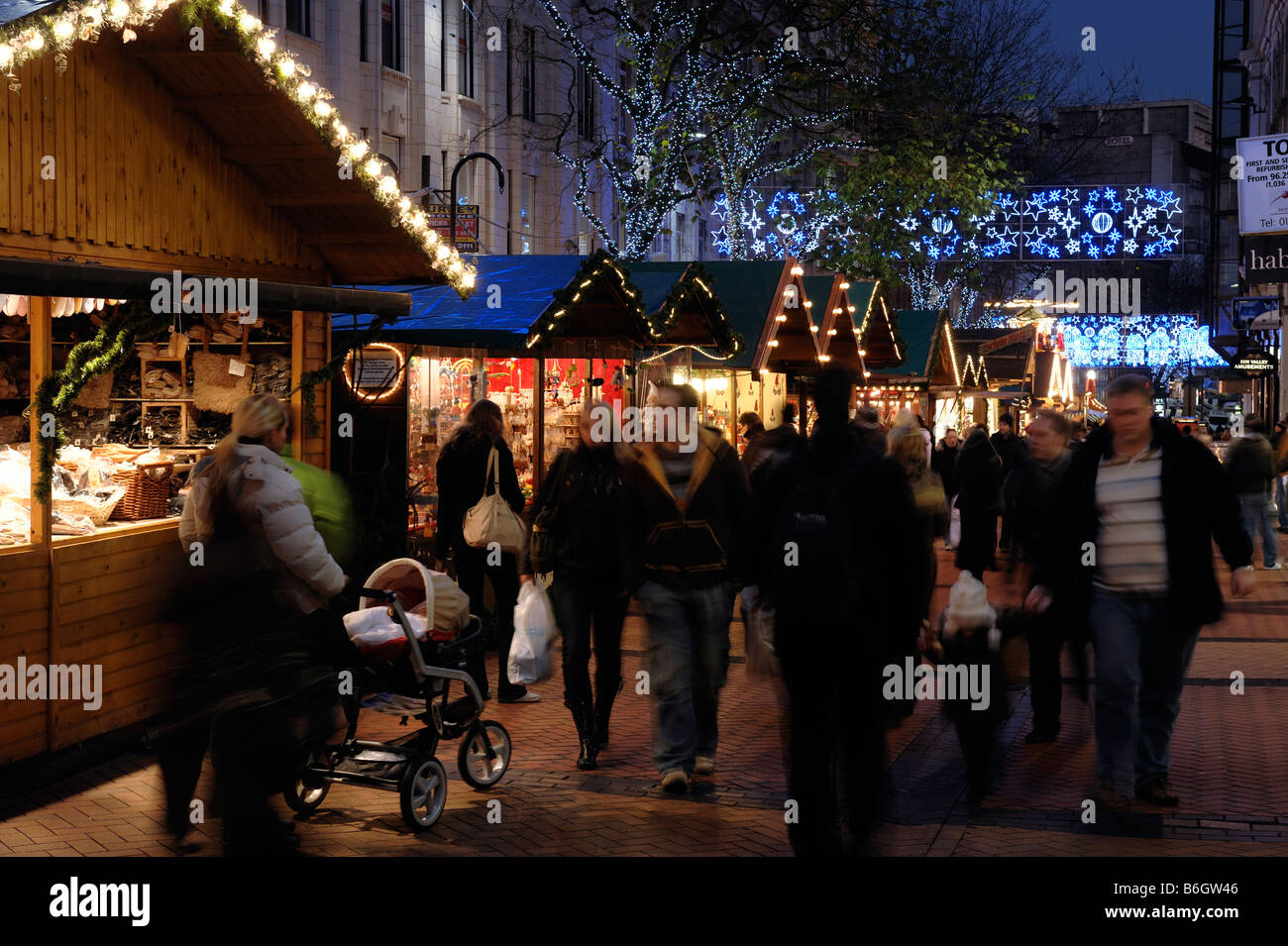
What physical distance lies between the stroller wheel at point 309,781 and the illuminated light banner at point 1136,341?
72456mm

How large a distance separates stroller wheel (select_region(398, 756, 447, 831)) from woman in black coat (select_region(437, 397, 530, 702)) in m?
2.93

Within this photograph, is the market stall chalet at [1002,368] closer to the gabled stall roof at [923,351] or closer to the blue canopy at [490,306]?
the gabled stall roof at [923,351]

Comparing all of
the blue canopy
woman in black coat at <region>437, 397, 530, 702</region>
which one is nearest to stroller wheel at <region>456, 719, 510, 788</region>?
woman in black coat at <region>437, 397, 530, 702</region>

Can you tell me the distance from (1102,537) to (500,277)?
7121mm

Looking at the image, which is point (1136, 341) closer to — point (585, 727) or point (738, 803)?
point (585, 727)

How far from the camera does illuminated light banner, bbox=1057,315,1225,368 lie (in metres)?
75.4

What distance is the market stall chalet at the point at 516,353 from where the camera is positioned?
11.5 metres

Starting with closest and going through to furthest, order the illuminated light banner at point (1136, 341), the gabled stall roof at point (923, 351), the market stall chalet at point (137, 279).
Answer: the market stall chalet at point (137, 279) < the gabled stall roof at point (923, 351) < the illuminated light banner at point (1136, 341)

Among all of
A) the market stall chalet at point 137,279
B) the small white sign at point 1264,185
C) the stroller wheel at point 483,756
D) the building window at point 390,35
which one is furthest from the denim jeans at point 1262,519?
the building window at point 390,35

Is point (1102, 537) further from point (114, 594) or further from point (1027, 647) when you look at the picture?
point (114, 594)

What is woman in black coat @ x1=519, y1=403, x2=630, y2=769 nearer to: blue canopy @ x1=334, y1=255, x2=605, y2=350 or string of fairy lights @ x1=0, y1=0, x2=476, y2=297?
string of fairy lights @ x1=0, y1=0, x2=476, y2=297

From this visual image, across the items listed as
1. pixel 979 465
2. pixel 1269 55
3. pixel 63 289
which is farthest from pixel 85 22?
pixel 1269 55

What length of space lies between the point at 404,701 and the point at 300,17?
20.4m
